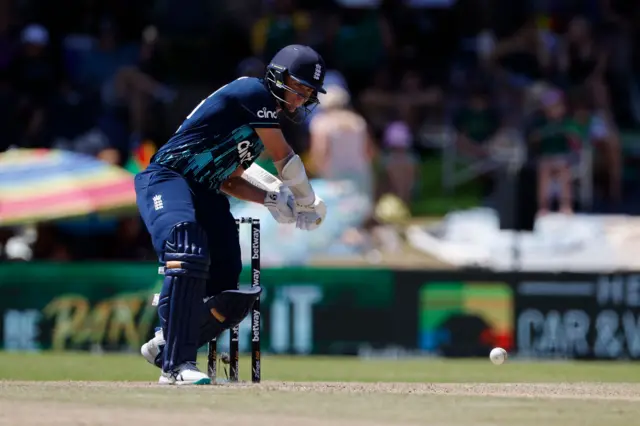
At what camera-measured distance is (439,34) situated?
19.7 meters

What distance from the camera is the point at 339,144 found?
16.7 metres

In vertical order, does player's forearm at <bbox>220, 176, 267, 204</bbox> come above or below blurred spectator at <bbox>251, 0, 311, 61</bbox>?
below

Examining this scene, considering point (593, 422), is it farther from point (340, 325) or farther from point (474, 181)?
point (474, 181)

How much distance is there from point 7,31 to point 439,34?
5487mm

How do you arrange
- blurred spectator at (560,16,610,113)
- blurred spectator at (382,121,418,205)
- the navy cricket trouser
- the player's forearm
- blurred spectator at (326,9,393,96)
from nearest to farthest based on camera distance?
1. the navy cricket trouser
2. the player's forearm
3. blurred spectator at (382,121,418,205)
4. blurred spectator at (560,16,610,113)
5. blurred spectator at (326,9,393,96)

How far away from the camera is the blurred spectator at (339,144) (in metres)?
16.6

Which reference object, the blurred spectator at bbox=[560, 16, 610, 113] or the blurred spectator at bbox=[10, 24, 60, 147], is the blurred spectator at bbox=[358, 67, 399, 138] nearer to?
the blurred spectator at bbox=[560, 16, 610, 113]

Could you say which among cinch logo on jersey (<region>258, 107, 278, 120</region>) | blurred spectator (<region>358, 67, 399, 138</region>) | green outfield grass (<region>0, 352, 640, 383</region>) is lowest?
green outfield grass (<region>0, 352, 640, 383</region>)

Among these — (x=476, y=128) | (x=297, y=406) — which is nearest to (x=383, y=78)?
(x=476, y=128)

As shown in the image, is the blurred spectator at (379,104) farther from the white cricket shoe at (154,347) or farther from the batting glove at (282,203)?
the white cricket shoe at (154,347)

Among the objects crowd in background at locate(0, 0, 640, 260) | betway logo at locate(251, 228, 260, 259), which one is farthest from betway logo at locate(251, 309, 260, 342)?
crowd in background at locate(0, 0, 640, 260)

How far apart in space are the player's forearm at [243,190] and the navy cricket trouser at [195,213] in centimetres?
18

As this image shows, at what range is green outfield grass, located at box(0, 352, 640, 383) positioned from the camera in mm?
12047

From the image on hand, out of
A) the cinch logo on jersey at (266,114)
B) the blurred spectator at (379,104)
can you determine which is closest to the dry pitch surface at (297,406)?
the cinch logo on jersey at (266,114)
